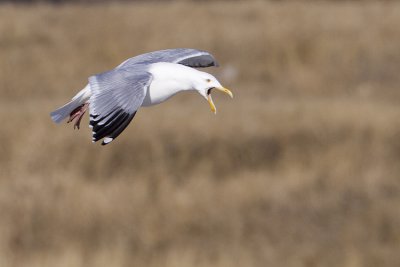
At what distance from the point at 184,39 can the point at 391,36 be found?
2.34m

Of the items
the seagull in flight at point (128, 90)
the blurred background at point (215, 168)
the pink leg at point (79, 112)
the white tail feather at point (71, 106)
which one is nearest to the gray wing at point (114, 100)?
the seagull in flight at point (128, 90)

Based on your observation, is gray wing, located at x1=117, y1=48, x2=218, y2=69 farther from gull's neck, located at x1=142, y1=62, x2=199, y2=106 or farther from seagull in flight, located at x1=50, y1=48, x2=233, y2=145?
gull's neck, located at x1=142, y1=62, x2=199, y2=106

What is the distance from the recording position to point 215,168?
8.92 meters

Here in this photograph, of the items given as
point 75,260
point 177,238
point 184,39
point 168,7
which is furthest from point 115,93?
point 168,7

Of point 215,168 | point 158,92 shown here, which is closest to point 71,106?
point 158,92

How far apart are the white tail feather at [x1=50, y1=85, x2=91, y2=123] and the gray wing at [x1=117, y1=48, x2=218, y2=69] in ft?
0.63

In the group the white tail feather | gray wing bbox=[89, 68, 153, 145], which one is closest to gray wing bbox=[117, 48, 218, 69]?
the white tail feather

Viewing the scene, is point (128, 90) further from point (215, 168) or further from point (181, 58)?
point (215, 168)

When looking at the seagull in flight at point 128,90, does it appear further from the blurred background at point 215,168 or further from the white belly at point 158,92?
the blurred background at point 215,168

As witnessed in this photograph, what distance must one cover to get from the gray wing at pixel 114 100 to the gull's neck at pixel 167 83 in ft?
0.12

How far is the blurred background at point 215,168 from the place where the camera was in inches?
315

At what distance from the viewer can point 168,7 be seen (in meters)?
12.9

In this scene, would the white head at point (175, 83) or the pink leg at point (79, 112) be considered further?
the pink leg at point (79, 112)

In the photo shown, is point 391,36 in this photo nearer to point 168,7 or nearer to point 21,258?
point 168,7
